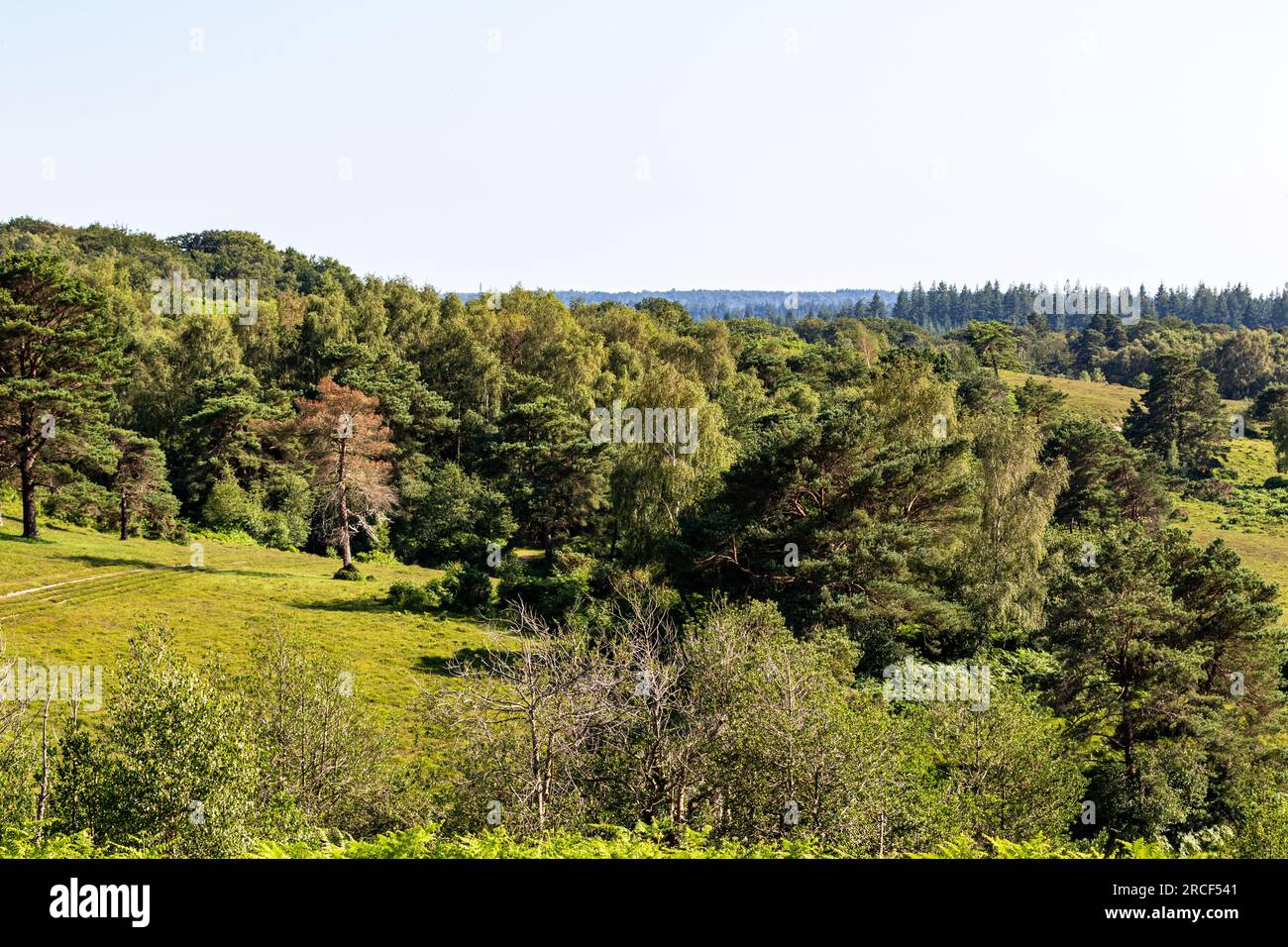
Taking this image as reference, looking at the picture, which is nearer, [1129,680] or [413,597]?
[1129,680]

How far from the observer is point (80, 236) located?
453 feet

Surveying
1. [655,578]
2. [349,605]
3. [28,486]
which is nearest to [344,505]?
[349,605]

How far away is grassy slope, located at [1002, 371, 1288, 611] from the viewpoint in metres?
66.9

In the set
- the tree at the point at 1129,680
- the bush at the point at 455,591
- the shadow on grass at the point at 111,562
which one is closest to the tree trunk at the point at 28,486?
the shadow on grass at the point at 111,562

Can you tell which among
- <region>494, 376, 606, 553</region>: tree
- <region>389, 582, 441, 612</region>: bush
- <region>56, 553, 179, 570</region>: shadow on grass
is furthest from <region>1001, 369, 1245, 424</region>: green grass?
<region>56, 553, 179, 570</region>: shadow on grass

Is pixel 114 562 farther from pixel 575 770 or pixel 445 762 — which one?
pixel 575 770

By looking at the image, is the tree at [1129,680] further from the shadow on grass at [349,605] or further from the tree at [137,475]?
the tree at [137,475]

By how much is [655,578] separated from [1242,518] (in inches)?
2429

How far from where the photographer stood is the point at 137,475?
2119 inches

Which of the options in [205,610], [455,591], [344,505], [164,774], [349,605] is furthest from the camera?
[344,505]

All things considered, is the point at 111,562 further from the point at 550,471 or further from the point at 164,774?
the point at 164,774

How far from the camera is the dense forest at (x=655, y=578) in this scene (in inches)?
706

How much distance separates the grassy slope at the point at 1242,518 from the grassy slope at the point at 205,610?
1920 inches
